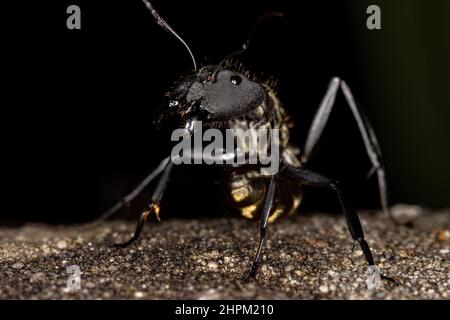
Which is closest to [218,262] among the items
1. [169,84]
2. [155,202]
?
[155,202]

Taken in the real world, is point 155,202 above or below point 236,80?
below

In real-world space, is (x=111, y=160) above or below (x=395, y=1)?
below

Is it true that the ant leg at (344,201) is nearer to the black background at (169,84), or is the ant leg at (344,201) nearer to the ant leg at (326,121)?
the ant leg at (326,121)

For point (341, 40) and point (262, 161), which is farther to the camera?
point (341, 40)

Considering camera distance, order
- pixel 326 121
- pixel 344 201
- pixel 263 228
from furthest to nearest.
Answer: pixel 326 121
pixel 344 201
pixel 263 228

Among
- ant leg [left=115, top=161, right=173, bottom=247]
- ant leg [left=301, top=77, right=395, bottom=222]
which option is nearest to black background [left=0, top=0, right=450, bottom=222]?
ant leg [left=301, top=77, right=395, bottom=222]

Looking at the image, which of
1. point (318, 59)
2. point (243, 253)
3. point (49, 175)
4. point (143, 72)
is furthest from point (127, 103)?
point (243, 253)

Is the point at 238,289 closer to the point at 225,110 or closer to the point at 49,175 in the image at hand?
the point at 225,110

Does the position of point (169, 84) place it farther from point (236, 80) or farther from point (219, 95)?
point (219, 95)
